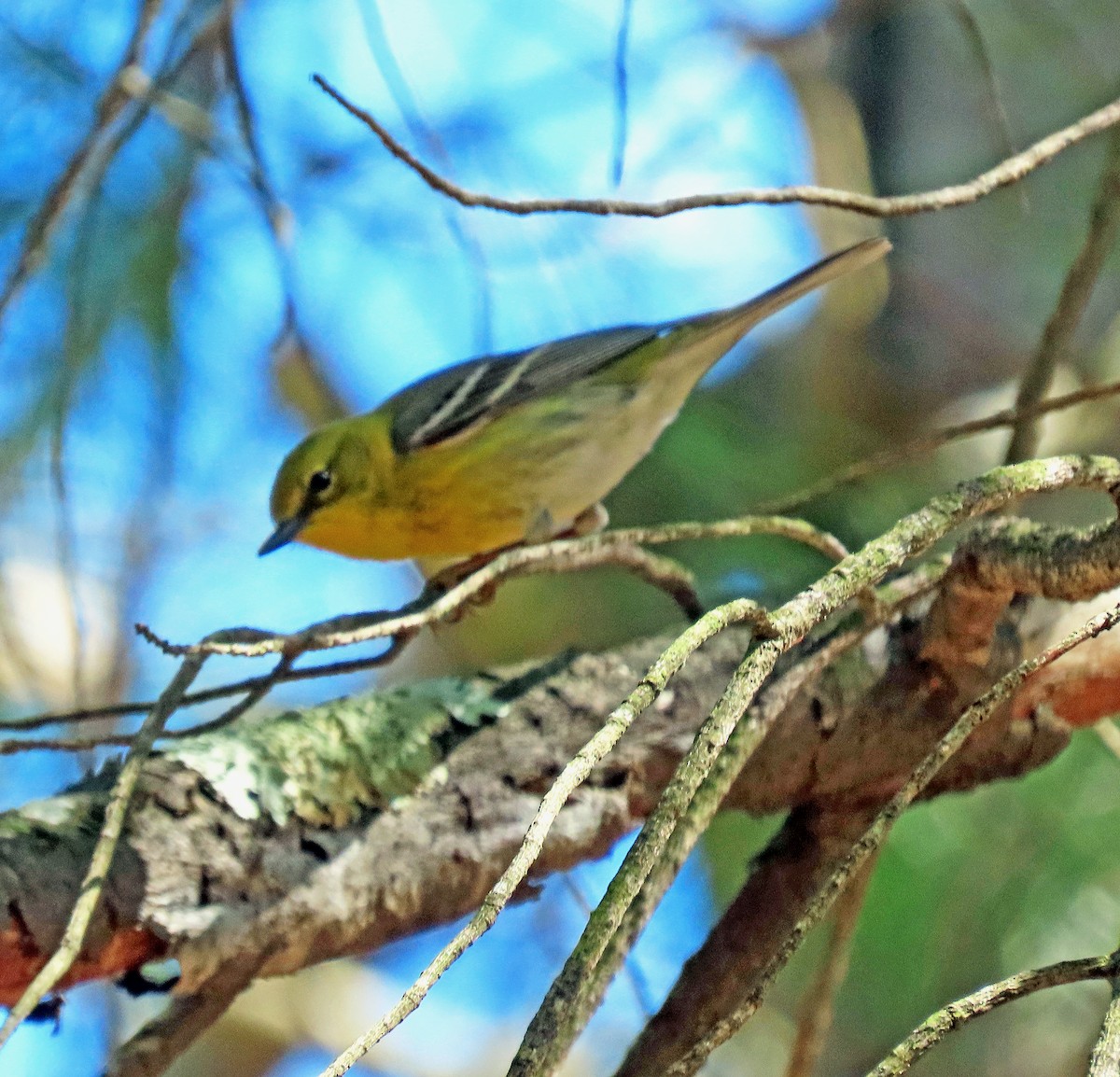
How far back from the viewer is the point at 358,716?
188cm

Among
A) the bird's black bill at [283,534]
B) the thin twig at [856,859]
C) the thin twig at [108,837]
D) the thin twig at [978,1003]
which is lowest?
the thin twig at [978,1003]

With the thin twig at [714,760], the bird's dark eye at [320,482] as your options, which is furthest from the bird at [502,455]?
the thin twig at [714,760]

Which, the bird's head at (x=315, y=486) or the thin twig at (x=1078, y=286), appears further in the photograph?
the bird's head at (x=315, y=486)

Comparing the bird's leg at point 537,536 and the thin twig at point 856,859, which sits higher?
the bird's leg at point 537,536

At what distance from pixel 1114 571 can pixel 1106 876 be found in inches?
74.5

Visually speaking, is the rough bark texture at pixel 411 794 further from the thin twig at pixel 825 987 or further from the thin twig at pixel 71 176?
the thin twig at pixel 71 176

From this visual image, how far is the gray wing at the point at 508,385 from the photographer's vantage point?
352cm

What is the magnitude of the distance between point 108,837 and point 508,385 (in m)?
2.44

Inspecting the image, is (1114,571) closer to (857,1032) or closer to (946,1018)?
(946,1018)

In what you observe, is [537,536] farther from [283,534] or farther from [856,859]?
[856,859]

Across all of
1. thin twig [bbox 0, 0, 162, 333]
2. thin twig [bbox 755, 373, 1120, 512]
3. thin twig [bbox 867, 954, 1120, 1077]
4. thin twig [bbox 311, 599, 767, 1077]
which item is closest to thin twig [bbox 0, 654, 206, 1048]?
thin twig [bbox 311, 599, 767, 1077]

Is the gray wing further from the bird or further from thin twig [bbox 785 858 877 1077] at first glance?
thin twig [bbox 785 858 877 1077]

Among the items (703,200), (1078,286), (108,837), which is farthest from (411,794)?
(1078,286)

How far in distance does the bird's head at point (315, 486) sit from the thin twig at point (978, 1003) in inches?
102
